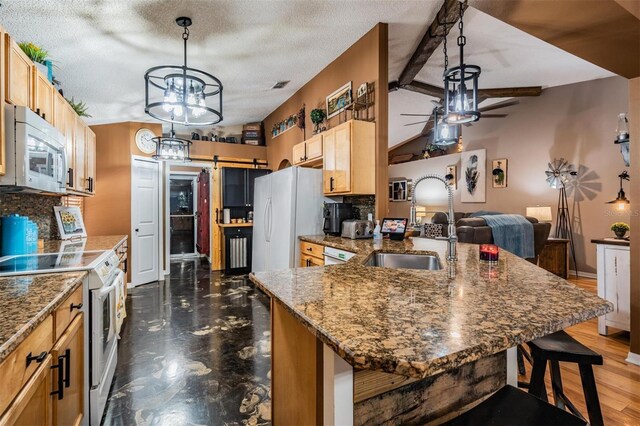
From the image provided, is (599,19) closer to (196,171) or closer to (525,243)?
(525,243)

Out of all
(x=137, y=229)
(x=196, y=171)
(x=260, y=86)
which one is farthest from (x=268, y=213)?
(x=196, y=171)

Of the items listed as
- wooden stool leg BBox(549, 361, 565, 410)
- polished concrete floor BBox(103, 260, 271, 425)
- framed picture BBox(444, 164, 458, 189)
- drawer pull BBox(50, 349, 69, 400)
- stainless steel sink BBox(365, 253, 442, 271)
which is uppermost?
framed picture BBox(444, 164, 458, 189)

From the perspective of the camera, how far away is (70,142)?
3.10 m

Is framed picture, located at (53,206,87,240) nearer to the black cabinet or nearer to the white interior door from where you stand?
the white interior door

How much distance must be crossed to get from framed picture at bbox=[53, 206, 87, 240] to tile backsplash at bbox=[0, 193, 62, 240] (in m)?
0.11

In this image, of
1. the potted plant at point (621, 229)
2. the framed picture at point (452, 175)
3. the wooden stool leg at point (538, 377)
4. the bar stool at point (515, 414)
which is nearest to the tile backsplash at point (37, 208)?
the bar stool at point (515, 414)

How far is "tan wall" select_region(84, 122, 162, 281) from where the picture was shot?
4875 mm

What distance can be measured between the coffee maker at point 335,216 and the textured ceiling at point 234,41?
1.93 meters

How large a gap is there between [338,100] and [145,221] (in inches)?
146

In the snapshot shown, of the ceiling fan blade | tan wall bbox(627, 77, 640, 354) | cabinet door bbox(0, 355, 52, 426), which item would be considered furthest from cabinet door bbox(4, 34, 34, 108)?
the ceiling fan blade

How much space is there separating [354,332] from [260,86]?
4600 millimetres

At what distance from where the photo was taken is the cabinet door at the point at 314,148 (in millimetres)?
4035

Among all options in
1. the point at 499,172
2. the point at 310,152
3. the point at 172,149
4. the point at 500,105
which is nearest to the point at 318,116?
the point at 310,152

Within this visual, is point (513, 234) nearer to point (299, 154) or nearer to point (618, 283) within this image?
point (618, 283)
